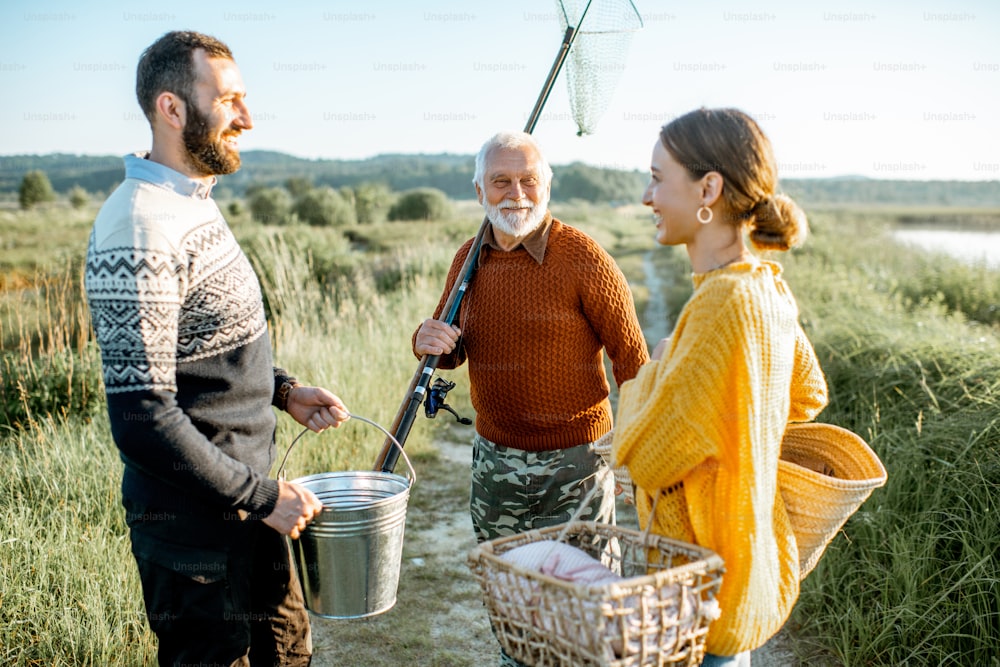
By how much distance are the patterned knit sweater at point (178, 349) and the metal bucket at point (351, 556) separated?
229 millimetres

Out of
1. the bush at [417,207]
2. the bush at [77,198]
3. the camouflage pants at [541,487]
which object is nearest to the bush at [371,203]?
the bush at [417,207]

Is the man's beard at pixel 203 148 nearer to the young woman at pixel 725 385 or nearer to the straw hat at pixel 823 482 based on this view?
the young woman at pixel 725 385

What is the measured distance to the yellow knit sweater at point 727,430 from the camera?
1.76 meters

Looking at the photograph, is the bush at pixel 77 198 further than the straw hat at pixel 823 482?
Yes

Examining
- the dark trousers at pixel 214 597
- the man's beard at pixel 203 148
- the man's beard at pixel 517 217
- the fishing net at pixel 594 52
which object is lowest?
the dark trousers at pixel 214 597

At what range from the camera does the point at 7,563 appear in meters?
3.49

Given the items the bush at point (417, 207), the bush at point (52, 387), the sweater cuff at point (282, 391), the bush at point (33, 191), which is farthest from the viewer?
the bush at point (33, 191)

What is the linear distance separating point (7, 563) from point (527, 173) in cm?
285

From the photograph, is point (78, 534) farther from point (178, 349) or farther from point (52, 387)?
point (52, 387)

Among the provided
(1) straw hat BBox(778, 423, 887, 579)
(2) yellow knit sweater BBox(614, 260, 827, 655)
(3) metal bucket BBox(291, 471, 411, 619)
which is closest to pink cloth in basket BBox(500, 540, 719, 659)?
(2) yellow knit sweater BBox(614, 260, 827, 655)

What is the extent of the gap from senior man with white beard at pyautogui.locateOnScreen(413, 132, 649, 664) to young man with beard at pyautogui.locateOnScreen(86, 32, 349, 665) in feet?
3.11

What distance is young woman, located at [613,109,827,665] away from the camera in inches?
69.8

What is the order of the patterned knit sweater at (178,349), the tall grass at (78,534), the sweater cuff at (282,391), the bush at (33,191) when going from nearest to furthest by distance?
the patterned knit sweater at (178,349), the sweater cuff at (282,391), the tall grass at (78,534), the bush at (33,191)

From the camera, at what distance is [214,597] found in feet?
7.36
